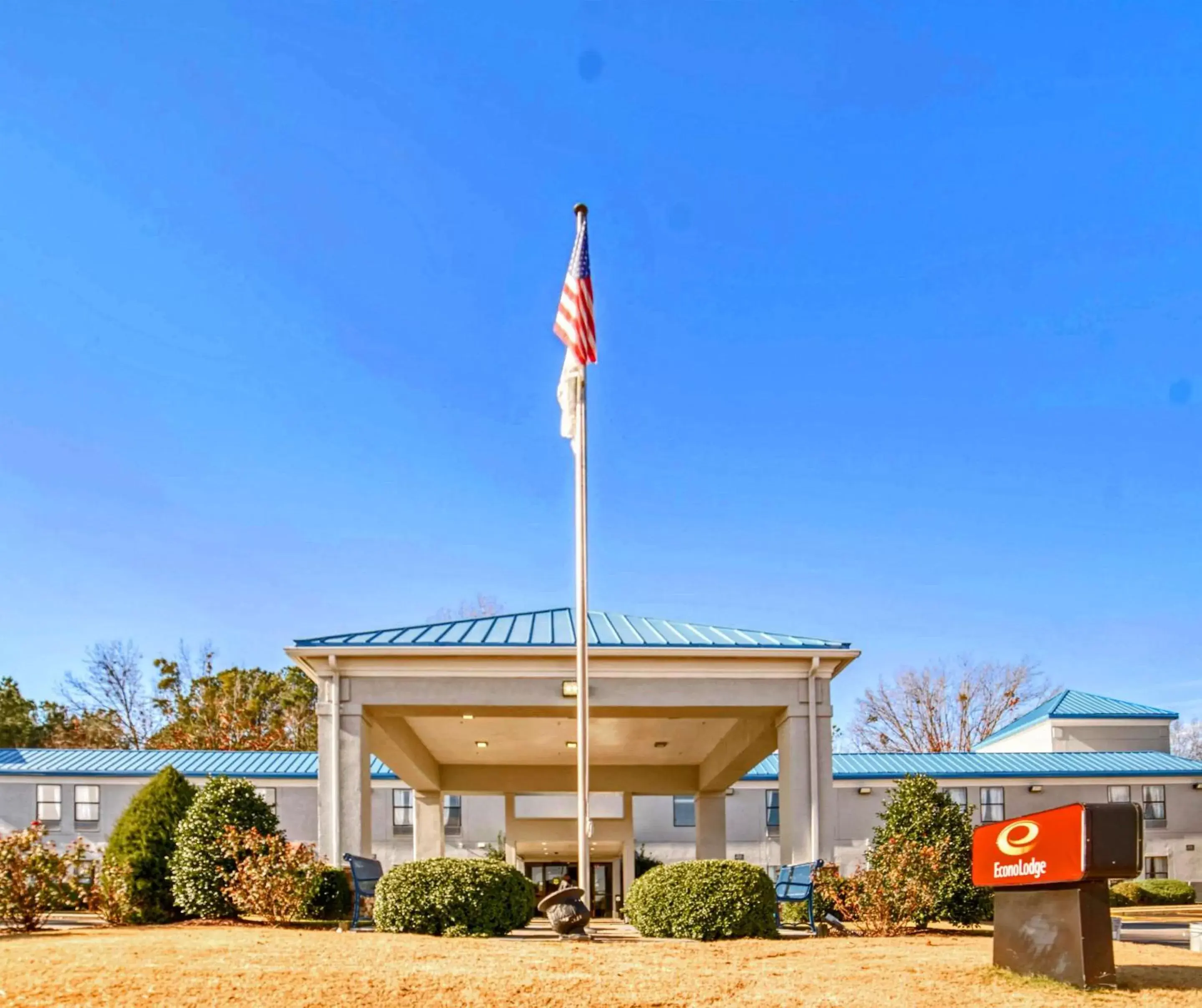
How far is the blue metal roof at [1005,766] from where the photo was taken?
33.4m

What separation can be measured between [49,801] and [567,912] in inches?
948

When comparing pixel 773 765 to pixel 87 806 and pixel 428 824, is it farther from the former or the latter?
pixel 87 806

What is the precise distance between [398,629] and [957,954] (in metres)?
9.22

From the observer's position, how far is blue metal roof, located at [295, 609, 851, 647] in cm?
1623

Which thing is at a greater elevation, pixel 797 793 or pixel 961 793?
pixel 797 793

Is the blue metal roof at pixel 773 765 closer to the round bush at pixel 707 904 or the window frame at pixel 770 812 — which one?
the window frame at pixel 770 812

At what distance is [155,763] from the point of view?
32000 millimetres

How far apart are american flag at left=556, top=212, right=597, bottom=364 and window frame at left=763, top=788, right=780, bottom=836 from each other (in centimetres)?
2329

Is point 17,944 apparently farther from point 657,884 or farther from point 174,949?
point 657,884

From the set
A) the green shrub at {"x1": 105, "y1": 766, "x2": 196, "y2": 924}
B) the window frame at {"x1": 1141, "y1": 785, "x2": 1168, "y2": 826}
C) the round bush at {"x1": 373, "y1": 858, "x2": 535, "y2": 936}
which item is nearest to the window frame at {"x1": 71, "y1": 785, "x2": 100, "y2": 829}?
the green shrub at {"x1": 105, "y1": 766, "x2": 196, "y2": 924}

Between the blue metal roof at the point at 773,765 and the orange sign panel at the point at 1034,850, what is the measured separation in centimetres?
2131

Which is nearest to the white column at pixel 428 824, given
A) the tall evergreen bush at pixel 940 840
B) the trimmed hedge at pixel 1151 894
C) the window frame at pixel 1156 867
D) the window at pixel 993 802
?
the tall evergreen bush at pixel 940 840

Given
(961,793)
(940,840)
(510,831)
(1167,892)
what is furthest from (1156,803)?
(940,840)

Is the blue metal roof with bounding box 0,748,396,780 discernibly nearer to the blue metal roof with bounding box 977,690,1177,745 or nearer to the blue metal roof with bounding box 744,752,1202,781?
the blue metal roof with bounding box 744,752,1202,781
